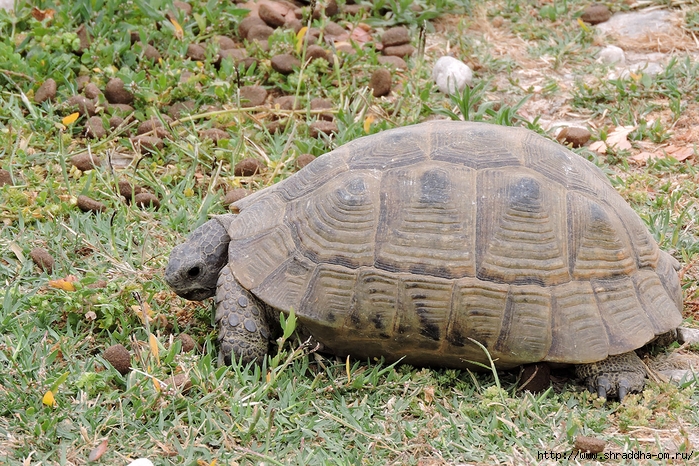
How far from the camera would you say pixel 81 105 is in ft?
19.2

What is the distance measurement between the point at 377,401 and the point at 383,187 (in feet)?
3.20

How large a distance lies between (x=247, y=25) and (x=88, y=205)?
245cm

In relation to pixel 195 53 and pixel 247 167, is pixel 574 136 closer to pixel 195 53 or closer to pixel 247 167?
pixel 247 167

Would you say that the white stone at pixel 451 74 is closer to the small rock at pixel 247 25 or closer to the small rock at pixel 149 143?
the small rock at pixel 247 25

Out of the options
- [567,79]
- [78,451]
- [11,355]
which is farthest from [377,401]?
[567,79]

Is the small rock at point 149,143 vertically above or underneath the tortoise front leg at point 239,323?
above

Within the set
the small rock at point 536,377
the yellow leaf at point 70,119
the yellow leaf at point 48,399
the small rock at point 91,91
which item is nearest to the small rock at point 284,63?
the small rock at point 91,91

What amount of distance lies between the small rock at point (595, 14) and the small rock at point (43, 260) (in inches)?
200

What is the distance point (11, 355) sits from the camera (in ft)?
12.5

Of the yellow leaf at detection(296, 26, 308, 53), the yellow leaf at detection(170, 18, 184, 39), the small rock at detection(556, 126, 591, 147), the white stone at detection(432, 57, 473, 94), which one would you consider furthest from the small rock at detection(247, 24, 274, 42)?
the small rock at detection(556, 126, 591, 147)

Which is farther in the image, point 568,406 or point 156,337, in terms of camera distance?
point 156,337

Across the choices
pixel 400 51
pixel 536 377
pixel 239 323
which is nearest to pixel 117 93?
pixel 400 51

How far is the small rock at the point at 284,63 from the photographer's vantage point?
6422 millimetres

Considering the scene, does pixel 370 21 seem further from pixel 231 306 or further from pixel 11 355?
pixel 11 355
